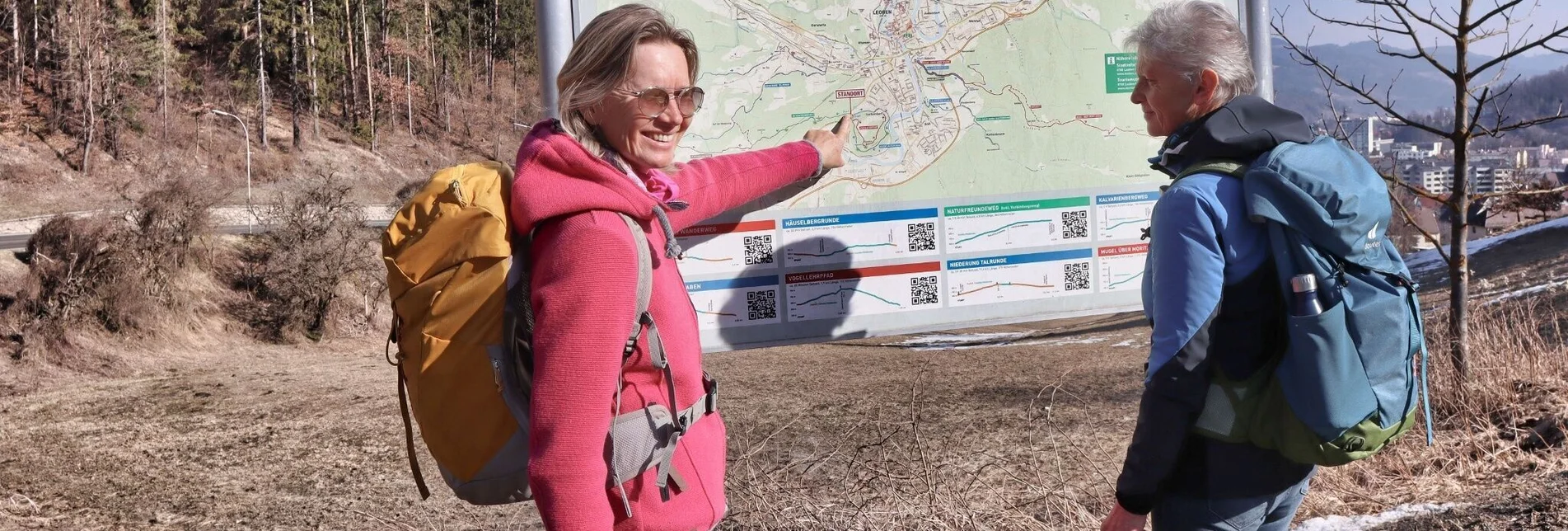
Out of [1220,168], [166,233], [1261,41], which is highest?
[1261,41]

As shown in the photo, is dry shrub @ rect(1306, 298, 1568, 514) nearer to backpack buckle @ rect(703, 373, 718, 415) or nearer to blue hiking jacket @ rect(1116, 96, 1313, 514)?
blue hiking jacket @ rect(1116, 96, 1313, 514)

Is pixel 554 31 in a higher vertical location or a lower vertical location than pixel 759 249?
higher

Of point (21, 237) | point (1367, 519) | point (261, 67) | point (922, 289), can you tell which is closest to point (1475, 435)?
point (1367, 519)

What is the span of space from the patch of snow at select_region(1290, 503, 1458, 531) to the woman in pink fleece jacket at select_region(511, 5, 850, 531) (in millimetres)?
2803

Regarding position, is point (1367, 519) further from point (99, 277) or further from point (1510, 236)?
point (1510, 236)

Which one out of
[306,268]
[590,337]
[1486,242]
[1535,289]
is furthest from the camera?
[1486,242]

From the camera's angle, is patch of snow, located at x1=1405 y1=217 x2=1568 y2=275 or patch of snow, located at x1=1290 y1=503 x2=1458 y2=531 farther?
patch of snow, located at x1=1405 y1=217 x2=1568 y2=275

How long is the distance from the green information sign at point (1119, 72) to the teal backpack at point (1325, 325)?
4.65 ft

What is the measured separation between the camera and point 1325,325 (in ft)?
5.23

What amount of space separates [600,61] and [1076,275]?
1862 millimetres

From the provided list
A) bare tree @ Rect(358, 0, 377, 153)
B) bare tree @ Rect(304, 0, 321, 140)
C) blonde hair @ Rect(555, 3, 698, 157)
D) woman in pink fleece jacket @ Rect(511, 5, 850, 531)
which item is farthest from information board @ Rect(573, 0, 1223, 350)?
bare tree @ Rect(358, 0, 377, 153)

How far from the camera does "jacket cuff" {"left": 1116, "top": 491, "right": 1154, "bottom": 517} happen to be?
1.70 metres

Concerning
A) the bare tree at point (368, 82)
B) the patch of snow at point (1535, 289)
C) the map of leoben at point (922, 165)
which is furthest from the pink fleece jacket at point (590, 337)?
the bare tree at point (368, 82)

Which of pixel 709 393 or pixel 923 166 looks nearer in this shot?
pixel 709 393
